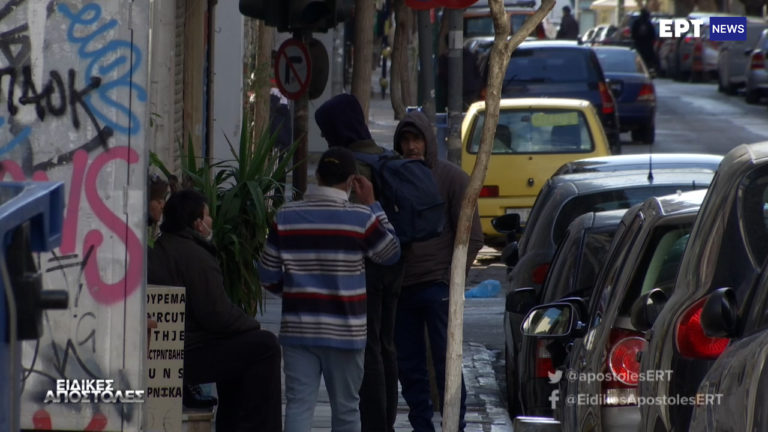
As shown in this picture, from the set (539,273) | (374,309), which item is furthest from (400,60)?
(374,309)

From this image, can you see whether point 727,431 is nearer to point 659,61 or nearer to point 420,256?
point 420,256

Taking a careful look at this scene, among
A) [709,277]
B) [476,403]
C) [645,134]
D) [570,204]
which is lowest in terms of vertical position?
[476,403]

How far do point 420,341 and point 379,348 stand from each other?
684 mm

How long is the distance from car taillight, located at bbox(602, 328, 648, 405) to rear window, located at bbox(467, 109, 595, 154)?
404 inches

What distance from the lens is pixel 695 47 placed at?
43344 mm

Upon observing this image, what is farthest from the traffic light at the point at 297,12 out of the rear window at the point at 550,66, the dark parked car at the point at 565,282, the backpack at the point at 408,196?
the rear window at the point at 550,66

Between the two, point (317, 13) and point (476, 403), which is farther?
point (317, 13)

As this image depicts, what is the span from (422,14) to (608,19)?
74.0 m

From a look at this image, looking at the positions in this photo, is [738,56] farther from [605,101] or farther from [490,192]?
[490,192]

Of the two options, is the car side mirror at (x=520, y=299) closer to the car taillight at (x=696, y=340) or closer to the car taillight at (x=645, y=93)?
the car taillight at (x=696, y=340)

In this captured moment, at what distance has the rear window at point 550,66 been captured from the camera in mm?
21438

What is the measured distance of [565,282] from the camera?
26.6 feet

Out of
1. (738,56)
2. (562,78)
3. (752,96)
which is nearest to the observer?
(562,78)

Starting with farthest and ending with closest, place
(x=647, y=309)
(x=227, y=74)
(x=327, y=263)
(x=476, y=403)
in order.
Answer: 1. (x=227, y=74)
2. (x=476, y=403)
3. (x=327, y=263)
4. (x=647, y=309)
